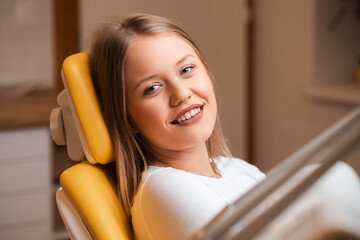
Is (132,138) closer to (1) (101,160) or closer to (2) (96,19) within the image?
(1) (101,160)

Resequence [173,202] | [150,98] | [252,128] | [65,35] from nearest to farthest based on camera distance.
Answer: [173,202] < [150,98] < [65,35] < [252,128]

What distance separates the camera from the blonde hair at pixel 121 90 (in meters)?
0.90

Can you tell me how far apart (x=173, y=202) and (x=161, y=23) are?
0.38 metres

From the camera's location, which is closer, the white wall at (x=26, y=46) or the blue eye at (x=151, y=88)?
the blue eye at (x=151, y=88)

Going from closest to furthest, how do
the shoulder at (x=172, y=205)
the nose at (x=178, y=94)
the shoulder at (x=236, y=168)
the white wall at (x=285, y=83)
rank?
the shoulder at (x=172, y=205) → the nose at (x=178, y=94) → the shoulder at (x=236, y=168) → the white wall at (x=285, y=83)

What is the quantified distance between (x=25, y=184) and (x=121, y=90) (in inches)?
63.7

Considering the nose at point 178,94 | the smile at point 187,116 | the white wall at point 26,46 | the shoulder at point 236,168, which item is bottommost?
the white wall at point 26,46

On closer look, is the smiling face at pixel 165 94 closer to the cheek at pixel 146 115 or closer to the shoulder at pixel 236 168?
the cheek at pixel 146 115

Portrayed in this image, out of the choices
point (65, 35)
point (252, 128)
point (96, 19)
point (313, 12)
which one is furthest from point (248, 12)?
point (65, 35)

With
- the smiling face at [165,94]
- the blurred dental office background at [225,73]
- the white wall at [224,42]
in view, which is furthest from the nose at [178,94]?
the white wall at [224,42]

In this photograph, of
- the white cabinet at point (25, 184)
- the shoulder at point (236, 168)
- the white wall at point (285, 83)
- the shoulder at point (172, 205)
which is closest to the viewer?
the shoulder at point (172, 205)

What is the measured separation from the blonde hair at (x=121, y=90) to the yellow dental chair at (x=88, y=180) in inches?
0.8

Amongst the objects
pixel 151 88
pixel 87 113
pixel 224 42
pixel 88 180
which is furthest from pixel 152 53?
pixel 224 42

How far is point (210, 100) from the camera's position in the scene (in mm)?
941
